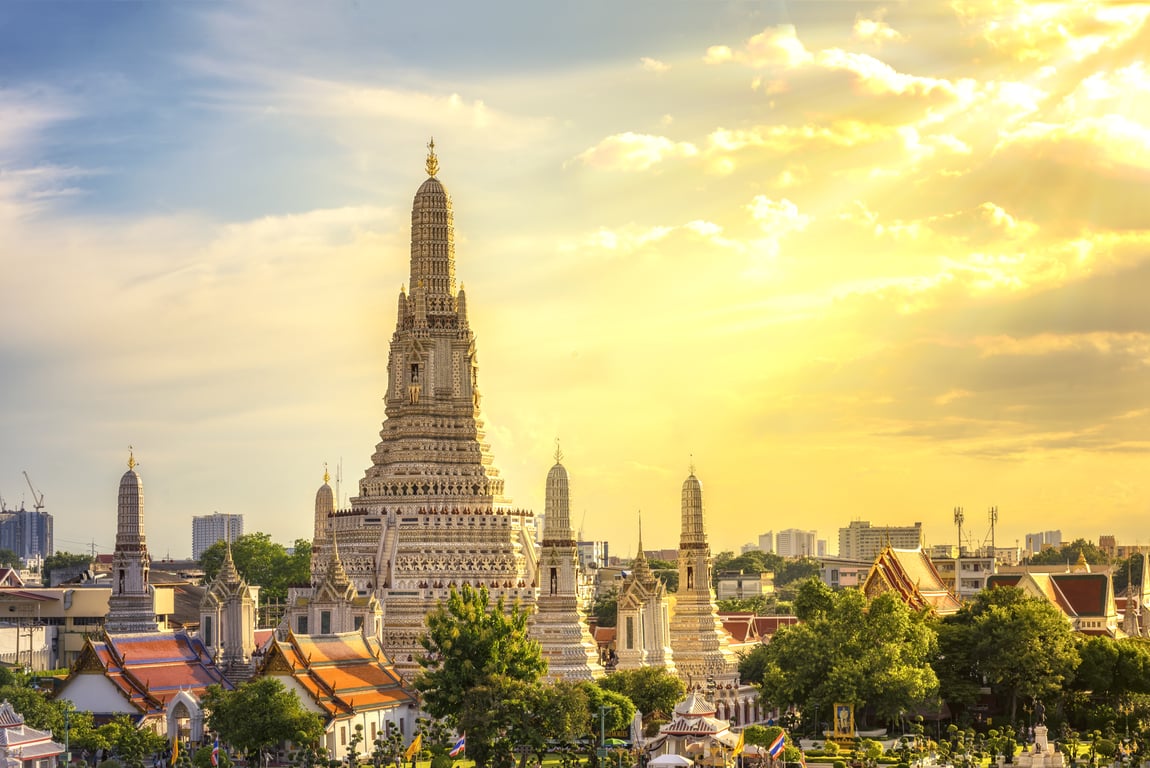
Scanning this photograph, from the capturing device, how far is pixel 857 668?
94.3m

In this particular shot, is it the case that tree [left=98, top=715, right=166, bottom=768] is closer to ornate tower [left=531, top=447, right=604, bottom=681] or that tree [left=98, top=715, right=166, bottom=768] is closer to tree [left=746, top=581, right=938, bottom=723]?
ornate tower [left=531, top=447, right=604, bottom=681]

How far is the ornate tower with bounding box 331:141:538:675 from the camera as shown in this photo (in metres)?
115

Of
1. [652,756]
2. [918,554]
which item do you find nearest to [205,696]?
[652,756]

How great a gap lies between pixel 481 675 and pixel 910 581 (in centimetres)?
4767

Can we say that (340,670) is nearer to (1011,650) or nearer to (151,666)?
(151,666)

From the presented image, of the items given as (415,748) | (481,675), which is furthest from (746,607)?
(415,748)

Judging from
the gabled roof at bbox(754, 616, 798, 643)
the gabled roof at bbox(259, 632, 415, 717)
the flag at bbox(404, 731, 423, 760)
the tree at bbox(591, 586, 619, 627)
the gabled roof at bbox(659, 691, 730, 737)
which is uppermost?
the tree at bbox(591, 586, 619, 627)

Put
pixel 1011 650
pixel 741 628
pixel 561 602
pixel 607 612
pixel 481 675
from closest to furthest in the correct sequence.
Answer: pixel 481 675
pixel 1011 650
pixel 561 602
pixel 741 628
pixel 607 612

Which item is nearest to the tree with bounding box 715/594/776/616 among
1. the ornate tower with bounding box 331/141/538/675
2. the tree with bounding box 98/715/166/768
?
the ornate tower with bounding box 331/141/538/675

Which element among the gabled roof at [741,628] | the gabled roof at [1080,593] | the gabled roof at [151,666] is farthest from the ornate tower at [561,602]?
the gabled roof at [1080,593]

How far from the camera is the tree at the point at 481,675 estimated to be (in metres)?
84.9

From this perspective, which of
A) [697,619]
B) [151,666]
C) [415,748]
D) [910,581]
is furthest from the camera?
[910,581]

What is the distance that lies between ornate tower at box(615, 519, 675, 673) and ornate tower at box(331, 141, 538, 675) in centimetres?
917

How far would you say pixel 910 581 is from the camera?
12475 centimetres
